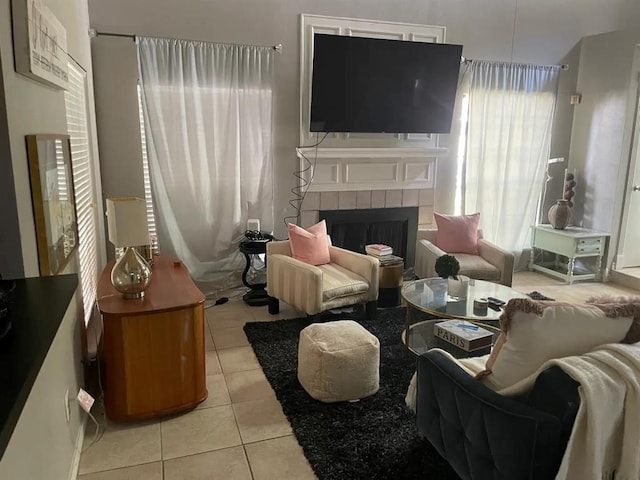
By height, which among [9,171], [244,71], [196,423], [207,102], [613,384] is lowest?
[196,423]

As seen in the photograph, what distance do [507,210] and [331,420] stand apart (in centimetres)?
371

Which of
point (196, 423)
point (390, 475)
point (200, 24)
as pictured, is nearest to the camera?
point (390, 475)

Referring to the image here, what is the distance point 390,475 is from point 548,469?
75 centimetres

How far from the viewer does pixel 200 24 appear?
14.0ft

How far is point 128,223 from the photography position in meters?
2.55

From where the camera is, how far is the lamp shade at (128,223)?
8.32 ft

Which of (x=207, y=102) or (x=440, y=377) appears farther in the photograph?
(x=207, y=102)

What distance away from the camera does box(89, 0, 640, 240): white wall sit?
4.08m

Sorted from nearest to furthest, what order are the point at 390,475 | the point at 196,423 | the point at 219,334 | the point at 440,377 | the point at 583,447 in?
1. the point at 583,447
2. the point at 440,377
3. the point at 390,475
4. the point at 196,423
5. the point at 219,334

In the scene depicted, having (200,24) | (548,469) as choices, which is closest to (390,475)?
(548,469)

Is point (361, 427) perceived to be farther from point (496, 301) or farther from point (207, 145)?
point (207, 145)

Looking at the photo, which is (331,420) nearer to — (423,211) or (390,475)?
(390,475)

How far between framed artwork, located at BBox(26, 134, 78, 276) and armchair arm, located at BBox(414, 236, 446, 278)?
3.01 m

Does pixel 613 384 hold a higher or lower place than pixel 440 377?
higher
